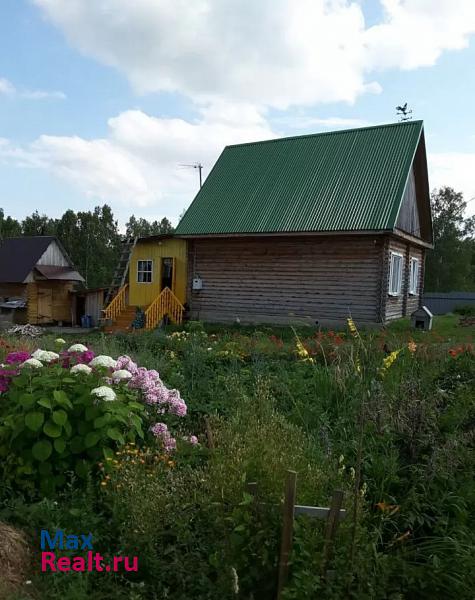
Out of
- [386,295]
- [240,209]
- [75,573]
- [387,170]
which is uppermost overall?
[387,170]

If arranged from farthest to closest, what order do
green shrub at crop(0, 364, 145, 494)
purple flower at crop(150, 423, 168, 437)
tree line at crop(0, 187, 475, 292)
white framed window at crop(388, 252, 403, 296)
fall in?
tree line at crop(0, 187, 475, 292) < white framed window at crop(388, 252, 403, 296) < purple flower at crop(150, 423, 168, 437) < green shrub at crop(0, 364, 145, 494)

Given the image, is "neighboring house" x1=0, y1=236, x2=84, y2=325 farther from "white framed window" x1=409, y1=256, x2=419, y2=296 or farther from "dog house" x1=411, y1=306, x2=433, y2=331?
"dog house" x1=411, y1=306, x2=433, y2=331

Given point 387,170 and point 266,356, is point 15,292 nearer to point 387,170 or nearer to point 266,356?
point 387,170

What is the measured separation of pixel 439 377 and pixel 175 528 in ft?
11.8

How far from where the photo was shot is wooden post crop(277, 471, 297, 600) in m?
1.99

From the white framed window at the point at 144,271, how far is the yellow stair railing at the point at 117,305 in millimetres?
619

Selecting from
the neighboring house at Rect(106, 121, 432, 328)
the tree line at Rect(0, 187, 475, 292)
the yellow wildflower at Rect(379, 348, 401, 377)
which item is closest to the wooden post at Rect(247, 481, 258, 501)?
the yellow wildflower at Rect(379, 348, 401, 377)

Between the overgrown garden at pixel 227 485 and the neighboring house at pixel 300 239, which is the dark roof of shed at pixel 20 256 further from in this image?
the overgrown garden at pixel 227 485

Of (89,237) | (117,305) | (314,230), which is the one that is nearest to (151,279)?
(117,305)

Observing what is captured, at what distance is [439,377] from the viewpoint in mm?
5051

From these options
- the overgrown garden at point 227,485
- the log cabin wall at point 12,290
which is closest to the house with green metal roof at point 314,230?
the overgrown garden at point 227,485

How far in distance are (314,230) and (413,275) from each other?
603cm

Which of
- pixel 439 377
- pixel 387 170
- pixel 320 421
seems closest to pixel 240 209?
pixel 387 170

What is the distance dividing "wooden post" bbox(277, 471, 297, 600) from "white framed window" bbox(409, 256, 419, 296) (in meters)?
15.9
